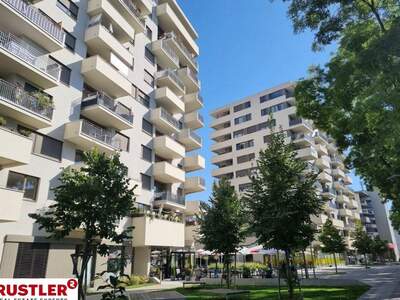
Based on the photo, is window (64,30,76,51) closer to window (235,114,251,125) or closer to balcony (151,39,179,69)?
balcony (151,39,179,69)

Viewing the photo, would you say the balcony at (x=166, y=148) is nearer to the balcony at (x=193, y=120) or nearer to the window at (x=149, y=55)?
the balcony at (x=193, y=120)

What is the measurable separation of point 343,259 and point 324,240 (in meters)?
34.4

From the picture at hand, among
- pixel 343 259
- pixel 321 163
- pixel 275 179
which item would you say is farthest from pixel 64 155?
pixel 343 259

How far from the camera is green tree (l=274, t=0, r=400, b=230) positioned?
34.8 feet

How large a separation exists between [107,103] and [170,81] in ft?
37.4

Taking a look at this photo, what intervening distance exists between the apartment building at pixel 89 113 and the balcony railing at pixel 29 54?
0.21 feet

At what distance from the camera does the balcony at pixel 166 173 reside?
3153 cm

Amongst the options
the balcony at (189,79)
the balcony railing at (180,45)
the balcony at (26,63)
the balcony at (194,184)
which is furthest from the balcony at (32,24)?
the balcony at (194,184)

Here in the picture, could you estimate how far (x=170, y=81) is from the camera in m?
35.6

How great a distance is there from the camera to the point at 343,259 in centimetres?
7006

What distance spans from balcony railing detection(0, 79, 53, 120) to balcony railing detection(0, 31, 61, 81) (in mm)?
1831

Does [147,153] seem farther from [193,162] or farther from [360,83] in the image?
[360,83]

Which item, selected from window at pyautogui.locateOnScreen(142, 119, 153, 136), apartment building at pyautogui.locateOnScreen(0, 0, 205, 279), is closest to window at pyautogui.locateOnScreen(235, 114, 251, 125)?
apartment building at pyautogui.locateOnScreen(0, 0, 205, 279)

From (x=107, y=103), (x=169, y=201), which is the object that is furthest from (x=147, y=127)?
(x=169, y=201)
